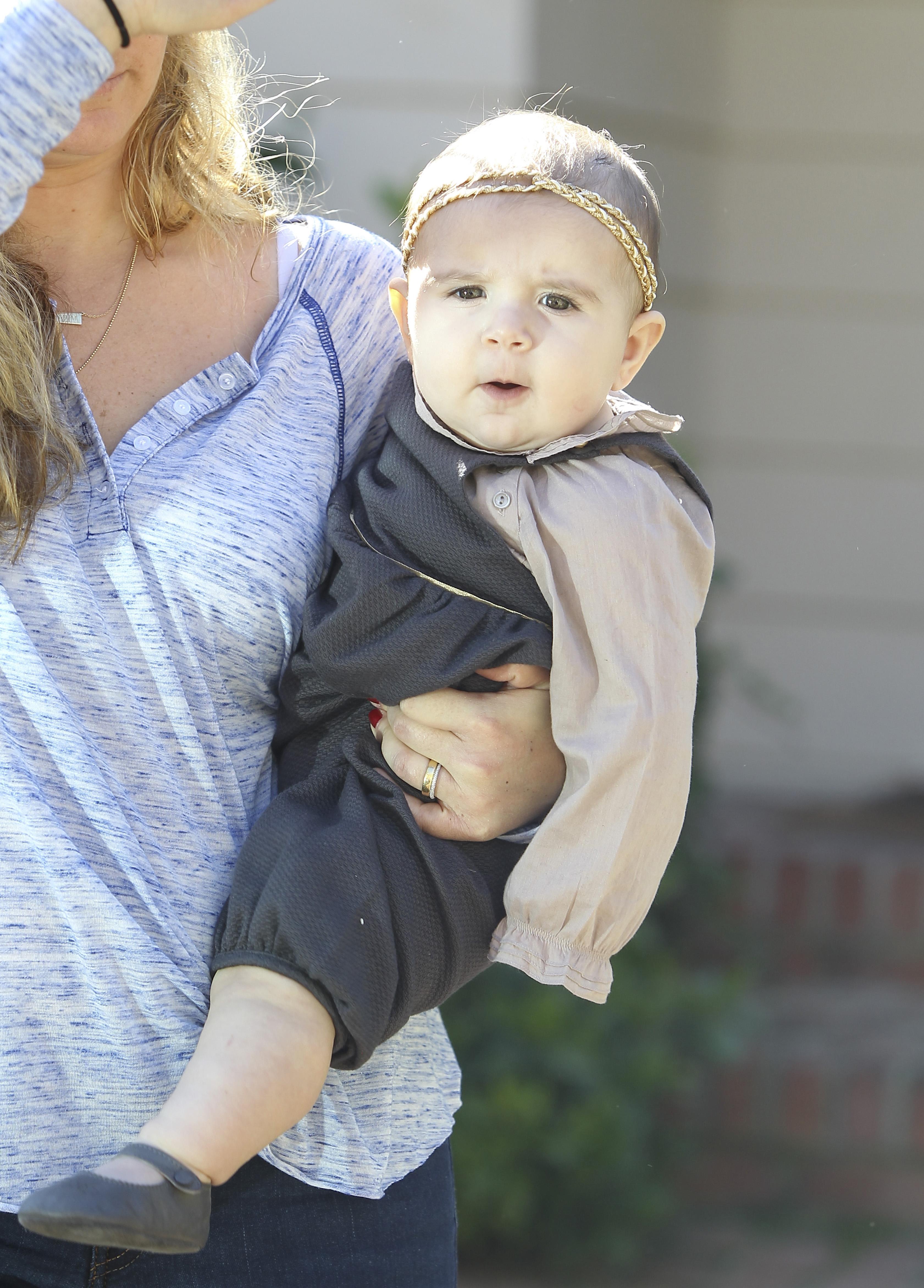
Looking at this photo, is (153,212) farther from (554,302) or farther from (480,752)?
(480,752)

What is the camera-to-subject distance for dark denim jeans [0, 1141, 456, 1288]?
1.38 metres

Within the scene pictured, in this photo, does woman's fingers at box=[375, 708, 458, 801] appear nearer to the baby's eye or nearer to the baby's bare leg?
the baby's bare leg

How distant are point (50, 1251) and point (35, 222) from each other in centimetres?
108

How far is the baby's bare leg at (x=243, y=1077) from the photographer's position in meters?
1.27

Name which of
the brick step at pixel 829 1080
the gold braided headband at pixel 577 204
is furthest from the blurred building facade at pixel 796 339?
the gold braided headband at pixel 577 204

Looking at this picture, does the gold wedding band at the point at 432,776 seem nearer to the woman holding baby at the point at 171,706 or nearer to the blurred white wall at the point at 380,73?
the woman holding baby at the point at 171,706

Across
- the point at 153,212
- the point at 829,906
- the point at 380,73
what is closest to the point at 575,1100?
the point at 829,906

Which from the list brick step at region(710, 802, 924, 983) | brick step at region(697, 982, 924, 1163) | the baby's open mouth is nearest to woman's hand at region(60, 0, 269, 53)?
the baby's open mouth

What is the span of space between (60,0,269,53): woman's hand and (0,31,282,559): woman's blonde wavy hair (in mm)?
323

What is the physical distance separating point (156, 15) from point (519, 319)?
0.44 meters

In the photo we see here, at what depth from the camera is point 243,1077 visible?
4.28 feet

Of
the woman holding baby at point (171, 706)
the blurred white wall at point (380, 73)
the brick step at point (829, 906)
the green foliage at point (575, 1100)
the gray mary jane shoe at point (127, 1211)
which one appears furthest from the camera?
the brick step at point (829, 906)

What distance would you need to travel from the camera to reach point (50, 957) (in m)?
1.38

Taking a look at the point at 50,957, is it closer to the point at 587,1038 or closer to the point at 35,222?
the point at 35,222
